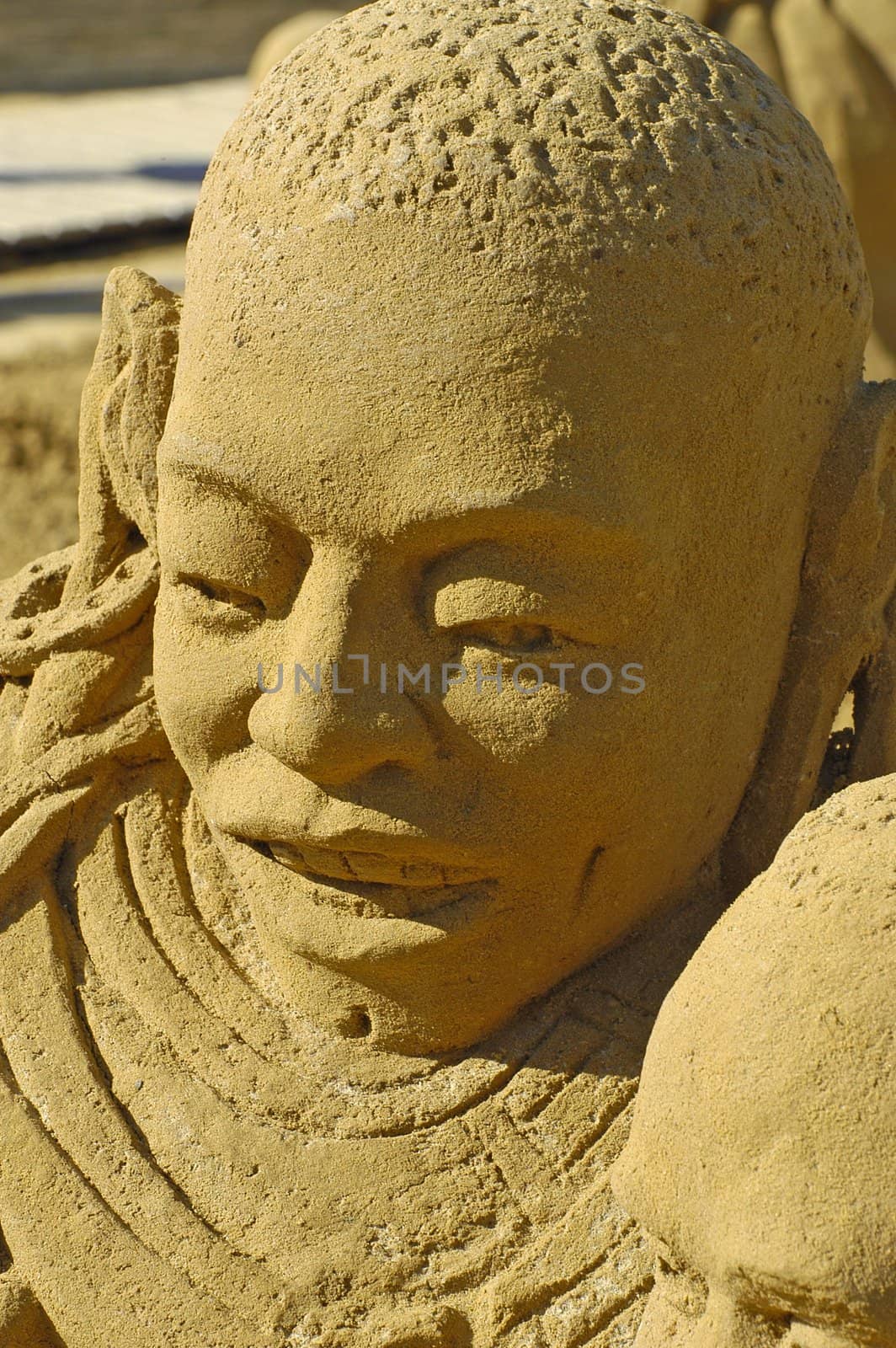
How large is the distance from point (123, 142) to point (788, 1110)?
11826 mm

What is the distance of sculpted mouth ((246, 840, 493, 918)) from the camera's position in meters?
2.30

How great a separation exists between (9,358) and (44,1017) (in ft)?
21.7

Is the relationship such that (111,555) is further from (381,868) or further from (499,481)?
(499,481)

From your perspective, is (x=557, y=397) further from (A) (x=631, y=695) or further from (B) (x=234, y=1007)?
(B) (x=234, y=1007)

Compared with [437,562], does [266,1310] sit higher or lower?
lower

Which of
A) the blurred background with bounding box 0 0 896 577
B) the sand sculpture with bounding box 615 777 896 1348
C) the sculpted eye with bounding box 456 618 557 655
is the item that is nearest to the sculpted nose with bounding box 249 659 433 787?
the sculpted eye with bounding box 456 618 557 655

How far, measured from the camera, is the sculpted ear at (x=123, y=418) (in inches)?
105

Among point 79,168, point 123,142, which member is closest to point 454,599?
point 79,168

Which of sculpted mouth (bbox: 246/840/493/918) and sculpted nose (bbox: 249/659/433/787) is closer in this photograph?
sculpted nose (bbox: 249/659/433/787)

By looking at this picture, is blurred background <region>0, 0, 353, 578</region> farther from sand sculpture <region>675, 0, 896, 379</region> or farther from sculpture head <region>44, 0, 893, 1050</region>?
sculpture head <region>44, 0, 893, 1050</region>

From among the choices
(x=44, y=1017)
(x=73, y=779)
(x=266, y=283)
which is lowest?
(x=44, y=1017)

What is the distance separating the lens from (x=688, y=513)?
2.22m

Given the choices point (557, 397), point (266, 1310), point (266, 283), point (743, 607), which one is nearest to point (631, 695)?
point (743, 607)

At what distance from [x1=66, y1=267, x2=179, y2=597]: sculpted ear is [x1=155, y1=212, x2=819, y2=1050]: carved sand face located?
0.28m
